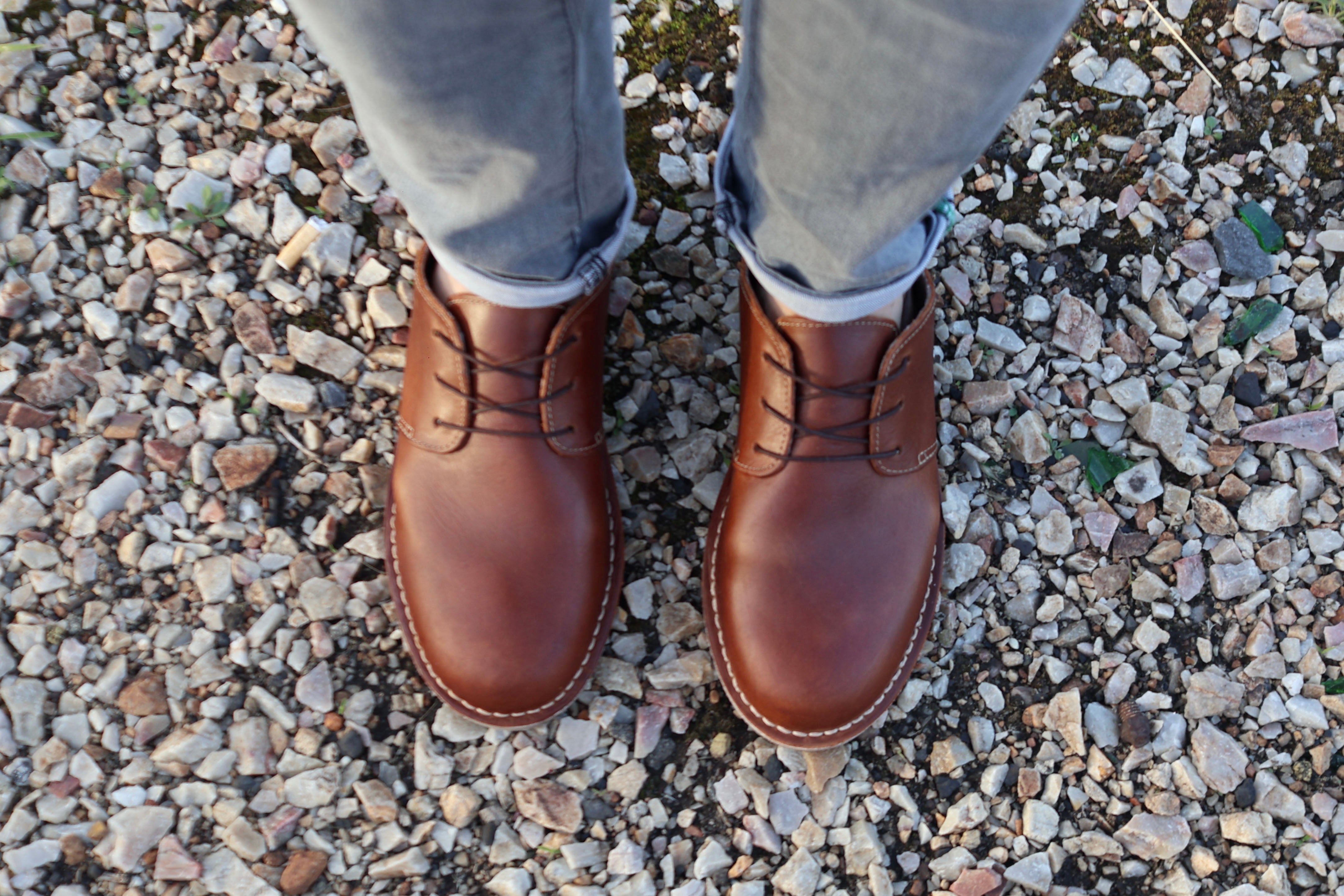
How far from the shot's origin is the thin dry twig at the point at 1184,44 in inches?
85.1

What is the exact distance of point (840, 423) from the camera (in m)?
1.58

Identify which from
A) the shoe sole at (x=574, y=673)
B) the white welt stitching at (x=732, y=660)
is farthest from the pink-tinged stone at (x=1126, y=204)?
the shoe sole at (x=574, y=673)

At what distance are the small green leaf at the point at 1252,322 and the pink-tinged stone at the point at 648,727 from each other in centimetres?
147

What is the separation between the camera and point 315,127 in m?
2.05

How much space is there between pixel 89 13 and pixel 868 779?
238cm

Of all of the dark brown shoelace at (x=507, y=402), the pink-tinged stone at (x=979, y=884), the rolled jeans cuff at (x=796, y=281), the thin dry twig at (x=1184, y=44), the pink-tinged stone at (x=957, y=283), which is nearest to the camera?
the rolled jeans cuff at (x=796, y=281)

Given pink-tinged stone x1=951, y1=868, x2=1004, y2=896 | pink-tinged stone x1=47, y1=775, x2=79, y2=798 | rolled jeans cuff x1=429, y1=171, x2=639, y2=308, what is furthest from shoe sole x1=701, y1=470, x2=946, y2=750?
pink-tinged stone x1=47, y1=775, x2=79, y2=798

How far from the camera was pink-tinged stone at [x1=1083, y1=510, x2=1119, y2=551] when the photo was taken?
1877 millimetres

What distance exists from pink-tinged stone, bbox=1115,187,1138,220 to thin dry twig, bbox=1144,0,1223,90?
0.38 m

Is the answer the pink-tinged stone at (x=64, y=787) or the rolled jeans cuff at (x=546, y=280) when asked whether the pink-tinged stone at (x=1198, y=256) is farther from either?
Result: the pink-tinged stone at (x=64, y=787)

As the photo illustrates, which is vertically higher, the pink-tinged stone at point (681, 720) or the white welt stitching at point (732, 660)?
the white welt stitching at point (732, 660)

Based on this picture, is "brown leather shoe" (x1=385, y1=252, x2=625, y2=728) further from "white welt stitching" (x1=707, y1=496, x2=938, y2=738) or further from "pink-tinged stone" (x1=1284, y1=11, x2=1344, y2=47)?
"pink-tinged stone" (x1=1284, y1=11, x2=1344, y2=47)

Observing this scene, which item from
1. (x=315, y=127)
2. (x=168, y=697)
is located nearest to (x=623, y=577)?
(x=168, y=697)

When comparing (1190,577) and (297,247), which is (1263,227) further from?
(297,247)
